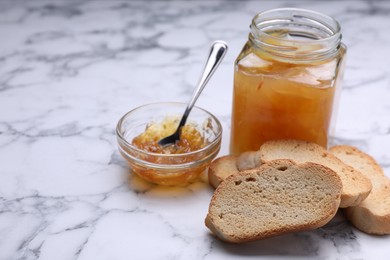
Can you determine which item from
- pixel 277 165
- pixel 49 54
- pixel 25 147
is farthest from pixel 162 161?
pixel 49 54

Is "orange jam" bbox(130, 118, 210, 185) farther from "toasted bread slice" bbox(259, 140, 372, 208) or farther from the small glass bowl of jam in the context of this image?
"toasted bread slice" bbox(259, 140, 372, 208)

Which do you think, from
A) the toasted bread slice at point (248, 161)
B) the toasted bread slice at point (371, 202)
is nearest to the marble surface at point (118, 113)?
the toasted bread slice at point (371, 202)

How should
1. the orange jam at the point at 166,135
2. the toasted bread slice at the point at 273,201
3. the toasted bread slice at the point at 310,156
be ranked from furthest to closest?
the orange jam at the point at 166,135, the toasted bread slice at the point at 310,156, the toasted bread slice at the point at 273,201

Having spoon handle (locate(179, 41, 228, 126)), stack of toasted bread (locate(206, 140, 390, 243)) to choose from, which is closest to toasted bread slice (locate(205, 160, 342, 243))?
stack of toasted bread (locate(206, 140, 390, 243))

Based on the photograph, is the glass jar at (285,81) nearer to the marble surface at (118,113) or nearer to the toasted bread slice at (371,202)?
the toasted bread slice at (371,202)

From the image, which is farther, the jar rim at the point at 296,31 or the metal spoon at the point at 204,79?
the metal spoon at the point at 204,79
